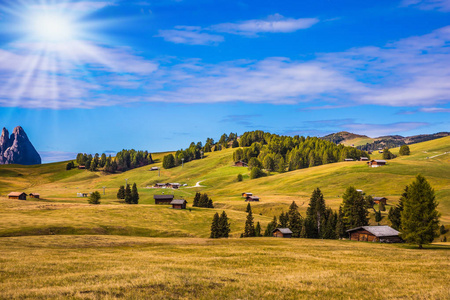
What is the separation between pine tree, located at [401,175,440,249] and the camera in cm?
5528

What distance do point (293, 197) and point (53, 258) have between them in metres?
117

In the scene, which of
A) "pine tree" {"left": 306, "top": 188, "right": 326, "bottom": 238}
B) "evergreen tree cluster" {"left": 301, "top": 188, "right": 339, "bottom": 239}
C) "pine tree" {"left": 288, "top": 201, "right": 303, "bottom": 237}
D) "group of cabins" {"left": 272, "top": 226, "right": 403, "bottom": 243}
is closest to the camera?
"group of cabins" {"left": 272, "top": 226, "right": 403, "bottom": 243}

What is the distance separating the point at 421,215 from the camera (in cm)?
5562

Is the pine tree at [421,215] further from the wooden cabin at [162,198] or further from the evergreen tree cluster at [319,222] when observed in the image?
the wooden cabin at [162,198]

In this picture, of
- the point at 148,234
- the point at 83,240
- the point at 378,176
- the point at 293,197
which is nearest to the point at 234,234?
the point at 148,234

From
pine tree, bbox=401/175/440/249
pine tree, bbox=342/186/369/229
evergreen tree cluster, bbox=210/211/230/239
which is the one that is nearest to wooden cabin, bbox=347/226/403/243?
pine tree, bbox=342/186/369/229

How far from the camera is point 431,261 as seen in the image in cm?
3859

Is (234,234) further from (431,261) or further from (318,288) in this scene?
(318,288)

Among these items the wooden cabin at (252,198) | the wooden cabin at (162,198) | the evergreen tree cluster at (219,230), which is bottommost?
the evergreen tree cluster at (219,230)

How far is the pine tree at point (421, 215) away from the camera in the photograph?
55.3 metres

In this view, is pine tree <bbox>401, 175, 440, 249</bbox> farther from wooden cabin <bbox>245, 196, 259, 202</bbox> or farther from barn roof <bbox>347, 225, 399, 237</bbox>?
wooden cabin <bbox>245, 196, 259, 202</bbox>

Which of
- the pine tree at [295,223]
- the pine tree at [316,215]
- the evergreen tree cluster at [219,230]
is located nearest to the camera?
the evergreen tree cluster at [219,230]

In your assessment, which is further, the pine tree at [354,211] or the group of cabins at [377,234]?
the pine tree at [354,211]

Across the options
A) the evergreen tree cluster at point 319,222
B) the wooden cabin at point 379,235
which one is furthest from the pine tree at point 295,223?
the wooden cabin at point 379,235
